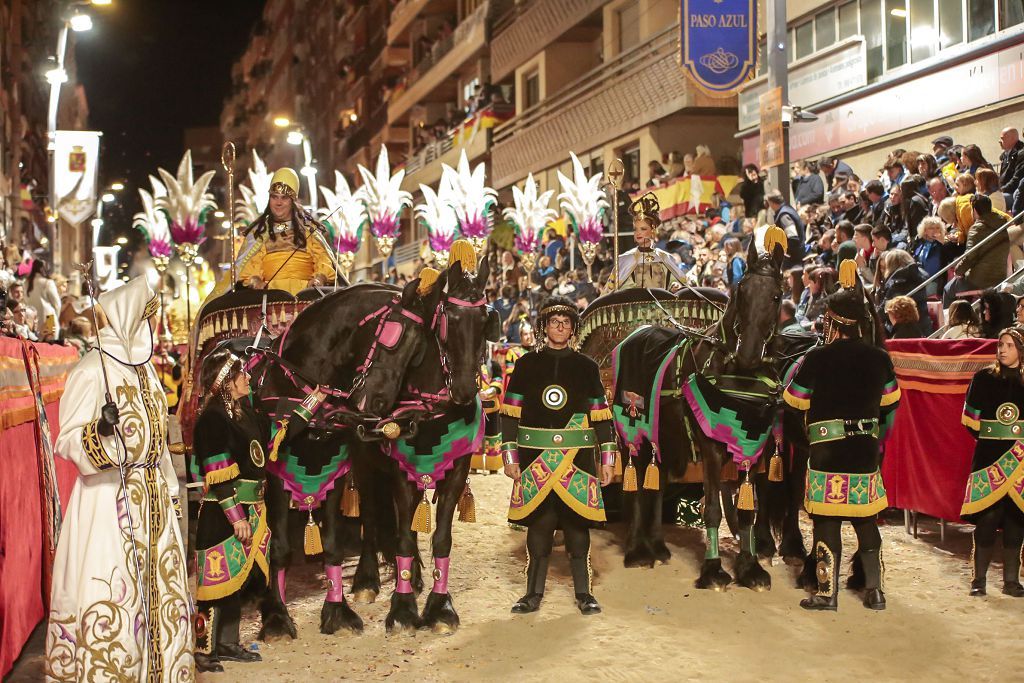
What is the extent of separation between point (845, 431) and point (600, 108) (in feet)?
75.6

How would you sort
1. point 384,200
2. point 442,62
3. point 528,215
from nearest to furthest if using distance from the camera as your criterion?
point 384,200
point 528,215
point 442,62

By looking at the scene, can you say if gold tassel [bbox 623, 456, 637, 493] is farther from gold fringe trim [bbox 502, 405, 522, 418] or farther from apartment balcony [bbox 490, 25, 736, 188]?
apartment balcony [bbox 490, 25, 736, 188]

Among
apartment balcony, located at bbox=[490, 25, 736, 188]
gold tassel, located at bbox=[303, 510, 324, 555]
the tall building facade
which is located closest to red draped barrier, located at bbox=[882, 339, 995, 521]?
gold tassel, located at bbox=[303, 510, 324, 555]

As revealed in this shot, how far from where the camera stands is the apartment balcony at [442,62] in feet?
135

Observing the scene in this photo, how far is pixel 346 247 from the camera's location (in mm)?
12531

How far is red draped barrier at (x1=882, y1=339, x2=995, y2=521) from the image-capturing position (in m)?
9.98

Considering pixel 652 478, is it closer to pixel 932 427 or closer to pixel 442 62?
pixel 932 427

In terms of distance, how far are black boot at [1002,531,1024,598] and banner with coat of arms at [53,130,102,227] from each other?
20.5 m

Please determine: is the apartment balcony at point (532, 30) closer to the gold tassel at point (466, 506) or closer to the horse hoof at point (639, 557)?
the horse hoof at point (639, 557)

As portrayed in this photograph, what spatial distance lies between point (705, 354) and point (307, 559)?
3.63m

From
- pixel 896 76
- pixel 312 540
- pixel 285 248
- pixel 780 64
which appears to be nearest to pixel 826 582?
pixel 312 540

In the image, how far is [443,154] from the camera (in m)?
43.3

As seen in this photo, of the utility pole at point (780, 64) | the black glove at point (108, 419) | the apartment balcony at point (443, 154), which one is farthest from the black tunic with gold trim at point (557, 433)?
the apartment balcony at point (443, 154)

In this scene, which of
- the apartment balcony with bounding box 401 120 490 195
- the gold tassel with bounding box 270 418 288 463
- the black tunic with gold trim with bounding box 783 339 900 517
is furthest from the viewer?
the apartment balcony with bounding box 401 120 490 195
